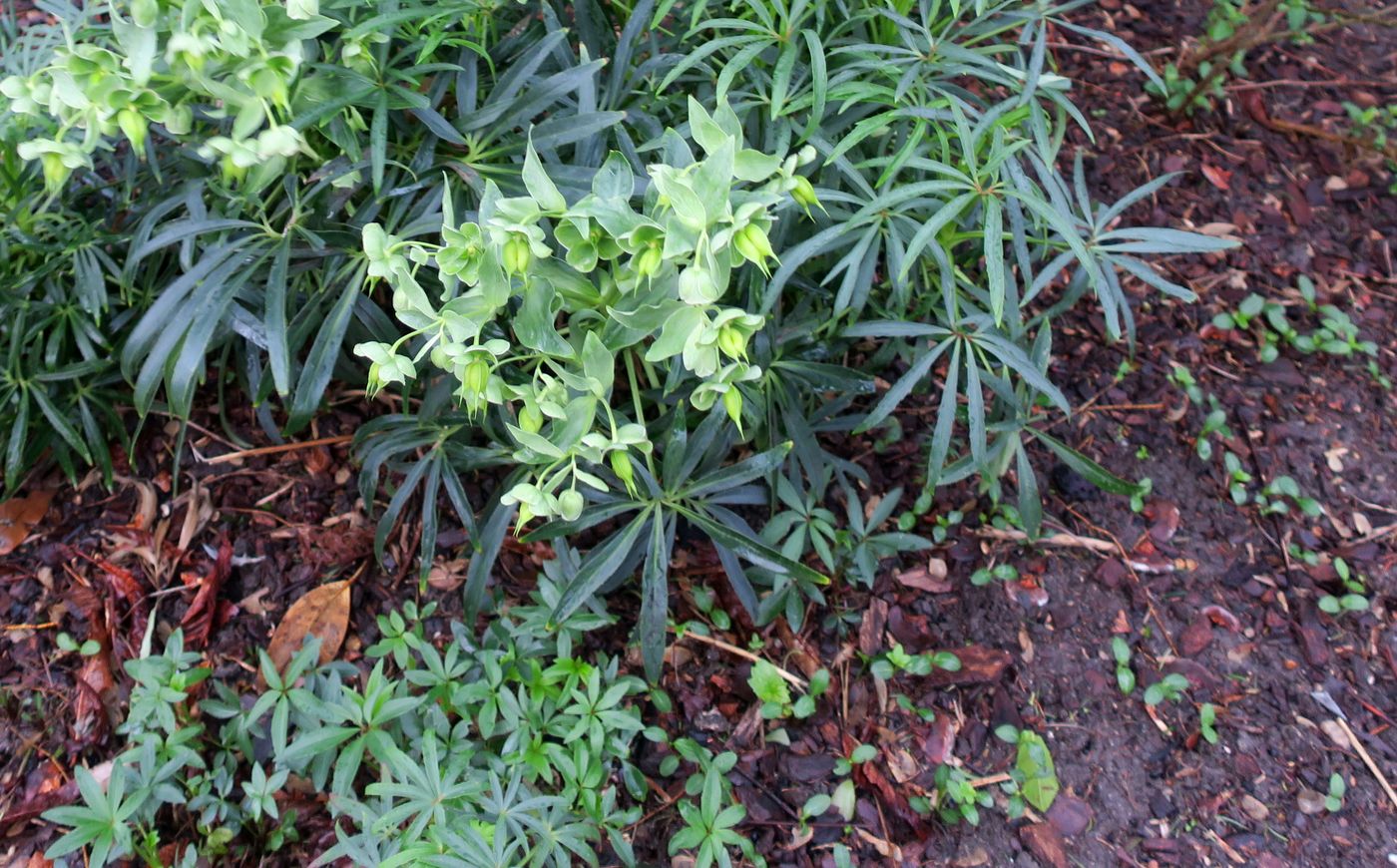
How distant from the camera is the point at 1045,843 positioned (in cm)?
186

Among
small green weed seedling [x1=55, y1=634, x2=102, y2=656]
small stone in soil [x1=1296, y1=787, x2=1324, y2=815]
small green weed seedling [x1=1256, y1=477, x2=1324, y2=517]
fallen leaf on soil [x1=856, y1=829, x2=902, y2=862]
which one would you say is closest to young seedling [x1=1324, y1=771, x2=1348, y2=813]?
small stone in soil [x1=1296, y1=787, x2=1324, y2=815]

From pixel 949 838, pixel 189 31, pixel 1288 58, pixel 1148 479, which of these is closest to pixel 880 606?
pixel 949 838

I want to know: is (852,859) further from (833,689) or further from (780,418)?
(780,418)

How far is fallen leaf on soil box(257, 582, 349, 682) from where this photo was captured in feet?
6.65

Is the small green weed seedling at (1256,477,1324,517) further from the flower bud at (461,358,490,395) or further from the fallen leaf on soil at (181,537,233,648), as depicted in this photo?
the fallen leaf on soil at (181,537,233,648)

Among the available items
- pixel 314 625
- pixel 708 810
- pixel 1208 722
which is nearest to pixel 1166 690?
pixel 1208 722

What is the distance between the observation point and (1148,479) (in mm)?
2352

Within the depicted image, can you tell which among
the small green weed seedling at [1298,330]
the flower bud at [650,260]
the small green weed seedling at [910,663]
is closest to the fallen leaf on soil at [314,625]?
the small green weed seedling at [910,663]

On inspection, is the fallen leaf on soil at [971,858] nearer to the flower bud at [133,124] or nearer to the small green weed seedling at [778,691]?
the small green weed seedling at [778,691]

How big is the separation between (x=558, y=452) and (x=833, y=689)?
A: 0.97m

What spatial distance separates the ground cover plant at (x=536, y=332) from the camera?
4.44ft

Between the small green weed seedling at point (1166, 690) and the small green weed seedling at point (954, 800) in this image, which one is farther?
the small green weed seedling at point (1166, 690)

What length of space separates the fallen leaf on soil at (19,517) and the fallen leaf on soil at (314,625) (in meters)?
0.61

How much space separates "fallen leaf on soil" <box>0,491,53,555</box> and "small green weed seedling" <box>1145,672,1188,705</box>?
2355 millimetres
